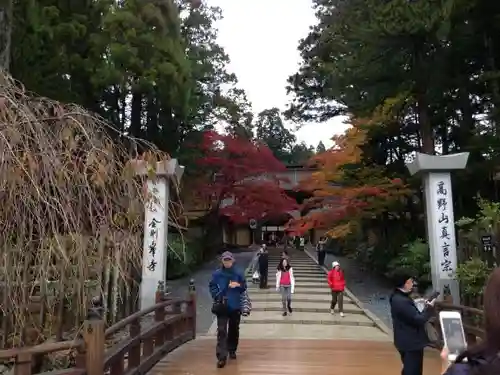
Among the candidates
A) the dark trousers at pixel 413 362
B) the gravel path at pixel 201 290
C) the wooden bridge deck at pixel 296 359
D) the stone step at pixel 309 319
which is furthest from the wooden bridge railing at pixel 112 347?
the stone step at pixel 309 319

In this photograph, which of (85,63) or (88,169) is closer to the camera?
(88,169)

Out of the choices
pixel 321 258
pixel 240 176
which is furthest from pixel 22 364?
pixel 321 258

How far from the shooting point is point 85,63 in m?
13.8

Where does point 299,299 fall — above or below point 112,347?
below

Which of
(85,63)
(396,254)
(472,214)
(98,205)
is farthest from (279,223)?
(98,205)

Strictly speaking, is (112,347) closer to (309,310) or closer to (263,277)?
(309,310)

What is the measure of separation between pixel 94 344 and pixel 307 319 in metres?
8.64

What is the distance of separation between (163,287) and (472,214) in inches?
382

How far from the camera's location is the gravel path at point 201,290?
12931mm

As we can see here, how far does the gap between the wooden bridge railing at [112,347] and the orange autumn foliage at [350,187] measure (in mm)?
8922

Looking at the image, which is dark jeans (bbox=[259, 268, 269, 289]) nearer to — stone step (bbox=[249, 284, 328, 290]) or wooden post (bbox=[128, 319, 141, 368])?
stone step (bbox=[249, 284, 328, 290])

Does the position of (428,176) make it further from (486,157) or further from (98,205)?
(98,205)

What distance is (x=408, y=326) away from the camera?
15.5 ft

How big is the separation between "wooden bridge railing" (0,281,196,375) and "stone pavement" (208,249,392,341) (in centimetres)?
226
